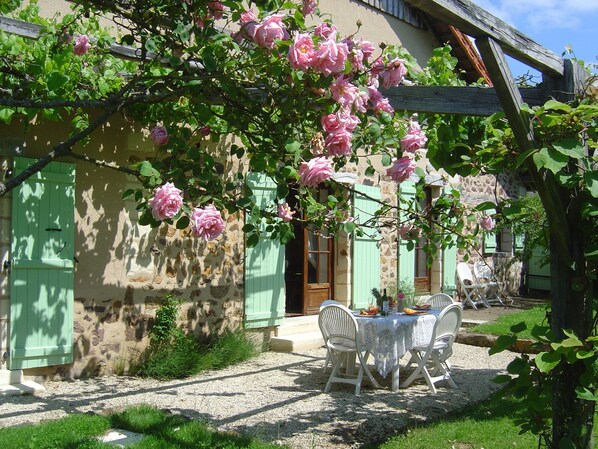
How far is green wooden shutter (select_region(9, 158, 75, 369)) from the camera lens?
537 centimetres

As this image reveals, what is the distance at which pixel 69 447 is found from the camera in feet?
12.3

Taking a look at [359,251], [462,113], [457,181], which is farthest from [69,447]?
[457,181]

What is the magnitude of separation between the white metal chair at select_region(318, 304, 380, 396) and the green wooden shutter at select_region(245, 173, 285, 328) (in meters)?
1.67

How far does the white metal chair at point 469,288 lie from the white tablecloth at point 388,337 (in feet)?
18.1

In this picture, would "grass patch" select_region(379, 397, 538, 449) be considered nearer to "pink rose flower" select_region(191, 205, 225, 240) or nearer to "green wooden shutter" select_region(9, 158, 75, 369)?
"pink rose flower" select_region(191, 205, 225, 240)

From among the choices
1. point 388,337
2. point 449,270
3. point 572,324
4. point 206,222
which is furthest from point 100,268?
point 449,270

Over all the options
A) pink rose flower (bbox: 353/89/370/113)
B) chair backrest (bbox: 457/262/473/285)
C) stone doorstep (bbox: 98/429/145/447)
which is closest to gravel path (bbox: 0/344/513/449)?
stone doorstep (bbox: 98/429/145/447)

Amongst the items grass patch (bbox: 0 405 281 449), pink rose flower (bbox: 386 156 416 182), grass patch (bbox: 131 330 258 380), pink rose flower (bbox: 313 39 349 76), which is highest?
pink rose flower (bbox: 313 39 349 76)

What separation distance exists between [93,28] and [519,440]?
13.7 ft

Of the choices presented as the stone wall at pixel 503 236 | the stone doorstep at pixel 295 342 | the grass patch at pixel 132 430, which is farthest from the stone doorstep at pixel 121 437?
the stone wall at pixel 503 236

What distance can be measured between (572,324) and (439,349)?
9.71 ft

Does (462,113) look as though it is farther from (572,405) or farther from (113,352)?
(113,352)

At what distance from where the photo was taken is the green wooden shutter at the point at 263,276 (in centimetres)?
727

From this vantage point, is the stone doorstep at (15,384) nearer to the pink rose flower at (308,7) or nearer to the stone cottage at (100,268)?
the stone cottage at (100,268)
